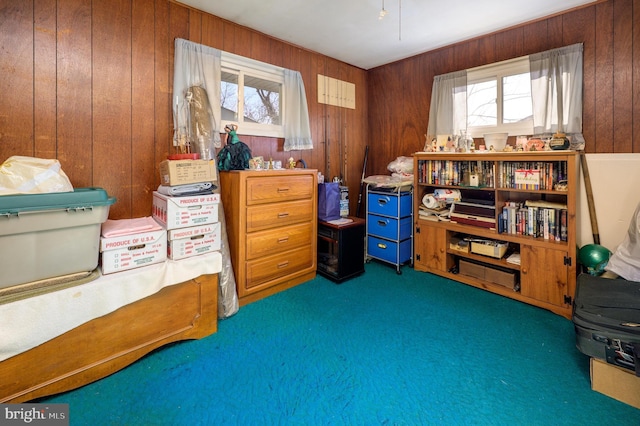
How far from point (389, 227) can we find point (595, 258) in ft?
5.32

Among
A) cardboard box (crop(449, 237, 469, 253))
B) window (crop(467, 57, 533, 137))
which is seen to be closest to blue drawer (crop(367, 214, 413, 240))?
cardboard box (crop(449, 237, 469, 253))

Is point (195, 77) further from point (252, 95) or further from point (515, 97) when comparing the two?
point (515, 97)

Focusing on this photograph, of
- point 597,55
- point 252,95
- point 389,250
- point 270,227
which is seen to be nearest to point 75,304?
point 270,227

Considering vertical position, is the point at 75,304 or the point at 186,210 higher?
the point at 186,210

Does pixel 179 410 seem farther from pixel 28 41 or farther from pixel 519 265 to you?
pixel 519 265

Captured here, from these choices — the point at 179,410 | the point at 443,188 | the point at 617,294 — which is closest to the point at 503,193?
the point at 443,188

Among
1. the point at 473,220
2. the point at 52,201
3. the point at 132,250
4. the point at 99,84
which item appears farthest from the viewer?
the point at 473,220

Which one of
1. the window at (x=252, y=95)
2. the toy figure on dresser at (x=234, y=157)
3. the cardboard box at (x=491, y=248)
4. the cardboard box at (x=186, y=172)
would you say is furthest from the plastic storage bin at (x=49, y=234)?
the cardboard box at (x=491, y=248)

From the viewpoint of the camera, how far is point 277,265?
2664 mm

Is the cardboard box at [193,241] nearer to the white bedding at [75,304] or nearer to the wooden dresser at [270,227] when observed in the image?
the white bedding at [75,304]

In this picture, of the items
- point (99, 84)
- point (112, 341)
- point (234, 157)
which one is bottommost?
point (112, 341)

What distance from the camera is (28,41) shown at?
1.90m

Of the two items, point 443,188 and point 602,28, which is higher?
point 602,28

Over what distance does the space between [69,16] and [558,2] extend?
142 inches
